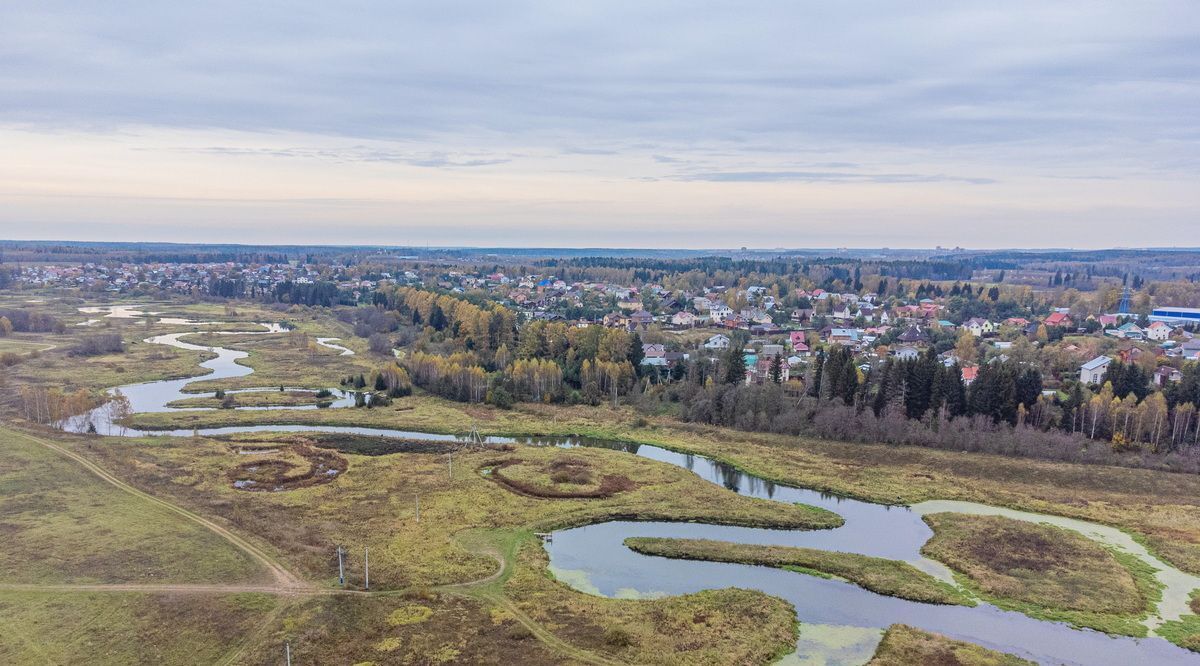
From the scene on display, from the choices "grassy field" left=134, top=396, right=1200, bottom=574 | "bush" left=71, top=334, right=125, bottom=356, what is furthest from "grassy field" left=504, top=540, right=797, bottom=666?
"bush" left=71, top=334, right=125, bottom=356

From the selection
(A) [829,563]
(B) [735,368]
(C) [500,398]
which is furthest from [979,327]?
(A) [829,563]

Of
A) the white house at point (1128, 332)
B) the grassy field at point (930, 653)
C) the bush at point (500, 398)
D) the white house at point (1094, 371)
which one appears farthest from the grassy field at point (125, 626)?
the white house at point (1128, 332)

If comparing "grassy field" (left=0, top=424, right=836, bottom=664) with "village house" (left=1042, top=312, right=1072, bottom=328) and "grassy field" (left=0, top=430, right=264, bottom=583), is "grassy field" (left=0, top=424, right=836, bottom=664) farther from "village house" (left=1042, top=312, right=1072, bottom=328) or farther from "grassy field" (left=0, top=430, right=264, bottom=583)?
"village house" (left=1042, top=312, right=1072, bottom=328)

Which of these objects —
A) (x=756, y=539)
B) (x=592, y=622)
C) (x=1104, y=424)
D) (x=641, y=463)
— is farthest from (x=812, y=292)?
(x=592, y=622)

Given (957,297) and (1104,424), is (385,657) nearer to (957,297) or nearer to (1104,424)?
(1104,424)

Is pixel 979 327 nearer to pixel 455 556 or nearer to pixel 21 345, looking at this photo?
pixel 455 556

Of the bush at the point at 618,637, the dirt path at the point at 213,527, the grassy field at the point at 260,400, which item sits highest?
the dirt path at the point at 213,527

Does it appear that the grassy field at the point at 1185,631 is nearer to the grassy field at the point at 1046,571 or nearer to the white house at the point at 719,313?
the grassy field at the point at 1046,571

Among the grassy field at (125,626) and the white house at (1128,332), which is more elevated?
the white house at (1128,332)
